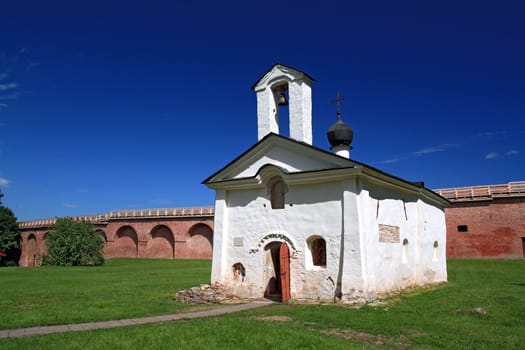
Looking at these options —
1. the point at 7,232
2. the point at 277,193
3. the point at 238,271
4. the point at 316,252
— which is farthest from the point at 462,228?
the point at 7,232

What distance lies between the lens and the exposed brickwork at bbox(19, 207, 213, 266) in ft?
122

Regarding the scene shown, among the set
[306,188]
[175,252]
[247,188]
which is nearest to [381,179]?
[306,188]

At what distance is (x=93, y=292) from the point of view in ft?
49.5

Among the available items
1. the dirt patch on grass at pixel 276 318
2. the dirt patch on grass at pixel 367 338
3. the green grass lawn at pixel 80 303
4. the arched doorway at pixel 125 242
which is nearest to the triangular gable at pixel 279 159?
the green grass lawn at pixel 80 303

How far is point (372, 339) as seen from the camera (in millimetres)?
7656

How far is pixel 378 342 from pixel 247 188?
7.87 metres

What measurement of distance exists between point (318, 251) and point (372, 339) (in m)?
5.75

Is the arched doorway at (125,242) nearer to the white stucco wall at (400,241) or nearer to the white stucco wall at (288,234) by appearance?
the white stucco wall at (288,234)

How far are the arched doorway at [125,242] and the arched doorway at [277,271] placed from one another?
97.5ft

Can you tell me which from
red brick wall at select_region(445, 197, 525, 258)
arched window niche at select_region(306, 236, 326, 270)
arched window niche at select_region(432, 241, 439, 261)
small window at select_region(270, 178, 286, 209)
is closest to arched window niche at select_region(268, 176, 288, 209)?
small window at select_region(270, 178, 286, 209)

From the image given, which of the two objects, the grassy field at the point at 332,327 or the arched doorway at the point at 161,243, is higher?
the arched doorway at the point at 161,243

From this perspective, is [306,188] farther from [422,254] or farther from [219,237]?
[422,254]

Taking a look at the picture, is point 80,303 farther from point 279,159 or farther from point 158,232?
point 158,232

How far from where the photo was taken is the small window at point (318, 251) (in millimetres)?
13250
